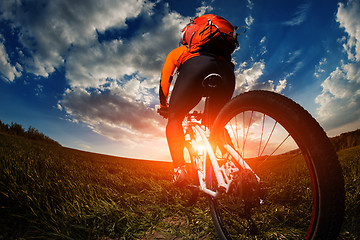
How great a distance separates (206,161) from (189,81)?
0.95m

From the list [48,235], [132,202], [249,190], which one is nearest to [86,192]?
[132,202]

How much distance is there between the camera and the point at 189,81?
168 cm

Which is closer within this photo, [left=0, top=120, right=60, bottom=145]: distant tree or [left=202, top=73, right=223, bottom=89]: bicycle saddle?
[left=202, top=73, right=223, bottom=89]: bicycle saddle

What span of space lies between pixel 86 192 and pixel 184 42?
2.34 metres

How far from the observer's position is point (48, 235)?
1.28m

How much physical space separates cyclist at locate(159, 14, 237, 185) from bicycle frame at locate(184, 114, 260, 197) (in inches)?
9.3

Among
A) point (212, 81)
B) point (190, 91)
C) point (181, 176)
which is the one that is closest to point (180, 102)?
point (190, 91)

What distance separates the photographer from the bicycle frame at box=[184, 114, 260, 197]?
1414 millimetres

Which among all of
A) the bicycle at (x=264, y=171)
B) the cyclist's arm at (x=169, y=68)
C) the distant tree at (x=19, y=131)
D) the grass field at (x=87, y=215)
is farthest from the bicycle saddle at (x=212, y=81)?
the distant tree at (x=19, y=131)

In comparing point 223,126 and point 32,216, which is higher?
point 223,126

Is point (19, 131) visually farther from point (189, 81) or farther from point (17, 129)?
point (189, 81)

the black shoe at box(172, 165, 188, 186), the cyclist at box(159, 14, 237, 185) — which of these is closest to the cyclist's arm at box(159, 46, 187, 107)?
the cyclist at box(159, 14, 237, 185)

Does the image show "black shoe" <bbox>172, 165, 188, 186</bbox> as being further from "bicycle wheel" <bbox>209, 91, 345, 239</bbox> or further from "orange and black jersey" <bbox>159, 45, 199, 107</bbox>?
"orange and black jersey" <bbox>159, 45, 199, 107</bbox>

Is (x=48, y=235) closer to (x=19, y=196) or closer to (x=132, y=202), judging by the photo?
(x=19, y=196)
